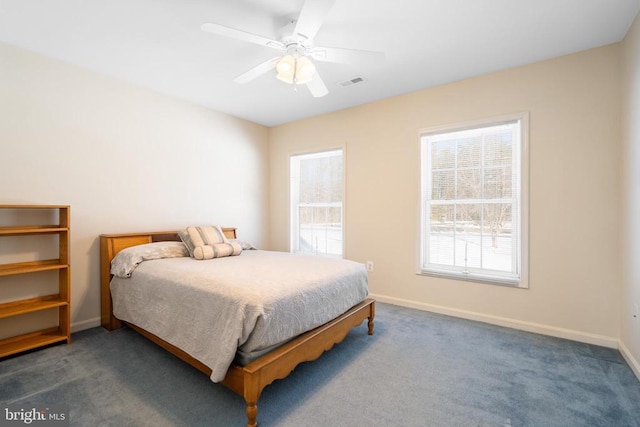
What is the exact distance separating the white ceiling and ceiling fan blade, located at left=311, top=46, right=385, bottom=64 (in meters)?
0.25

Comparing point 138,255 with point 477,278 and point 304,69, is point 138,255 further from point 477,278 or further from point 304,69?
point 477,278

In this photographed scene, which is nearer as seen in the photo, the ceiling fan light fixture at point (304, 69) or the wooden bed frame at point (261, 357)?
the wooden bed frame at point (261, 357)

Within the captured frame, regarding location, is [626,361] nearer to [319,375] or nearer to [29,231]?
[319,375]

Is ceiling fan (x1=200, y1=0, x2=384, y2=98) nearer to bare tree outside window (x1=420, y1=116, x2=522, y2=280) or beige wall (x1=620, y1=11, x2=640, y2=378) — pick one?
bare tree outside window (x1=420, y1=116, x2=522, y2=280)

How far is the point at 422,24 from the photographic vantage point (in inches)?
84.9

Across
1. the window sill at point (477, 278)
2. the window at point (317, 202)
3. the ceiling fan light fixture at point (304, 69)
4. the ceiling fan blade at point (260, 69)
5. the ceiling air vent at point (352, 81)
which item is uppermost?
the ceiling air vent at point (352, 81)

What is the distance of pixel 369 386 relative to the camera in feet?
6.14

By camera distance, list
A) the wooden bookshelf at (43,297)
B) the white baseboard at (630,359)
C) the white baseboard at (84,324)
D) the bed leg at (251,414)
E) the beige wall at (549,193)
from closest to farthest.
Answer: the bed leg at (251,414) < the white baseboard at (630,359) < the wooden bookshelf at (43,297) < the beige wall at (549,193) < the white baseboard at (84,324)

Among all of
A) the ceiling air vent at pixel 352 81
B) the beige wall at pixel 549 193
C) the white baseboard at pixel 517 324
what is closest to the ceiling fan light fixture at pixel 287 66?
the ceiling air vent at pixel 352 81

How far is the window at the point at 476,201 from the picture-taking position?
2.83 metres

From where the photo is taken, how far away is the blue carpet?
159cm

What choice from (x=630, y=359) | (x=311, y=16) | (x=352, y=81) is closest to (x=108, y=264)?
(x=311, y=16)

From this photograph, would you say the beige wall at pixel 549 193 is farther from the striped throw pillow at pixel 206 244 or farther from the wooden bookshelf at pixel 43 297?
the wooden bookshelf at pixel 43 297

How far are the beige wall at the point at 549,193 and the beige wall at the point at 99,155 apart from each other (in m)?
2.41
